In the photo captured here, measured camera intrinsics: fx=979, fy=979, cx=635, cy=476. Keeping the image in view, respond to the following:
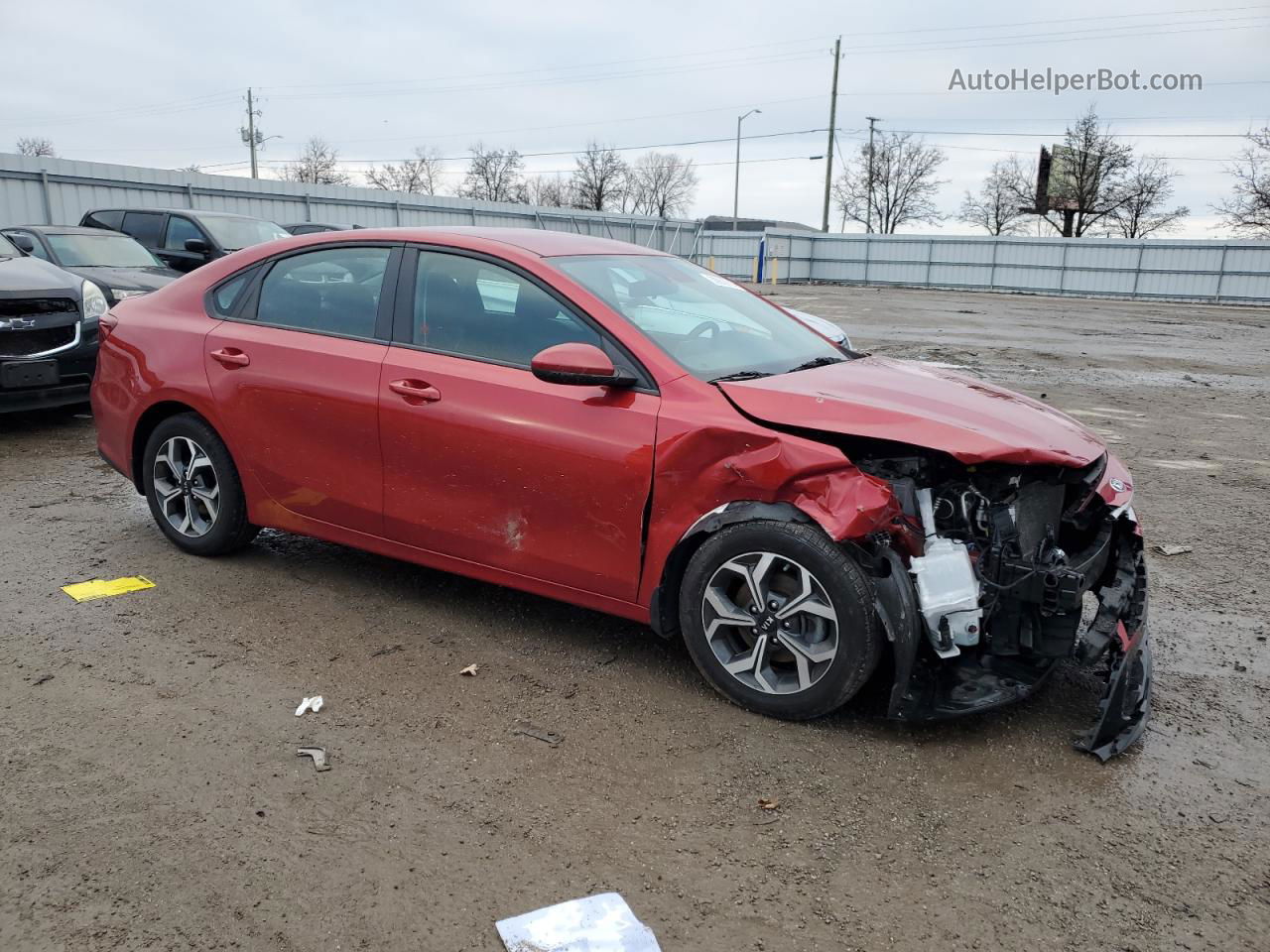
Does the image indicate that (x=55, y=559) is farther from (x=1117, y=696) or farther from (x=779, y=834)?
(x=1117, y=696)

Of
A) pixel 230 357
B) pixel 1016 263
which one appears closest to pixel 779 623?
pixel 230 357

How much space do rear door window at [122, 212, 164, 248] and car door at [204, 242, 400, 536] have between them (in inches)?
406

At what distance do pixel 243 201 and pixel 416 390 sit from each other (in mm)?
24154

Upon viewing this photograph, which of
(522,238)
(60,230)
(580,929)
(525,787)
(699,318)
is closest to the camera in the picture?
(580,929)

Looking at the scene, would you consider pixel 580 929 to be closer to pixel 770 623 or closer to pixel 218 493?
pixel 770 623

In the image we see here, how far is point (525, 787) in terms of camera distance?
2.95 meters

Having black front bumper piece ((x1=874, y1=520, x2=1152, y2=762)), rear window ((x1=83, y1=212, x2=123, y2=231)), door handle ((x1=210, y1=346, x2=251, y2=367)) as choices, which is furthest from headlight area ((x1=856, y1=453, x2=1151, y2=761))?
rear window ((x1=83, y1=212, x2=123, y2=231))

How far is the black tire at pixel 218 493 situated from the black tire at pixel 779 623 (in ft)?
7.83

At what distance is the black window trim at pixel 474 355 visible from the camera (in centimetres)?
354

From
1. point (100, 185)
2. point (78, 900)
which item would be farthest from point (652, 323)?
point (100, 185)

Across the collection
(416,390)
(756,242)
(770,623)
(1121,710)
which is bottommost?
(1121,710)

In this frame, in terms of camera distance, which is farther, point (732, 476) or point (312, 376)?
point (312, 376)

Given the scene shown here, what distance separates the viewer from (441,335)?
398cm

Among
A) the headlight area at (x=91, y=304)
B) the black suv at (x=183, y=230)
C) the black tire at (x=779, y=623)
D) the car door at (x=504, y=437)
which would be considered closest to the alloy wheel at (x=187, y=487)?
the car door at (x=504, y=437)
